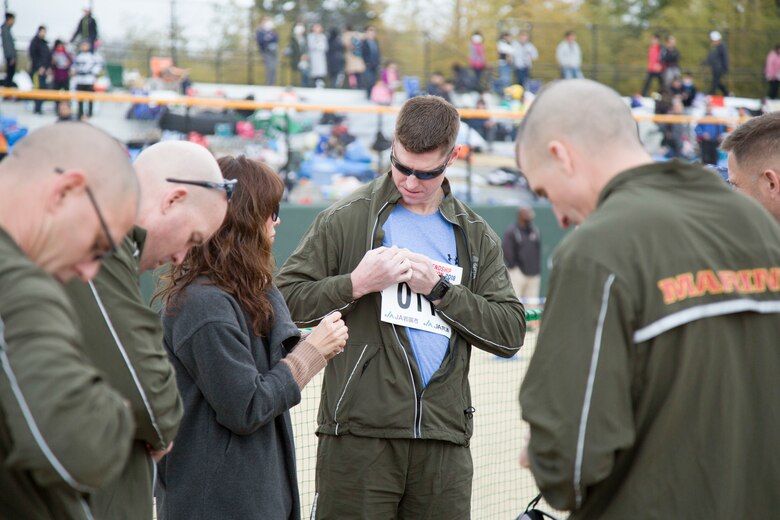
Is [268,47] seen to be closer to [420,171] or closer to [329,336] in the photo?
[420,171]

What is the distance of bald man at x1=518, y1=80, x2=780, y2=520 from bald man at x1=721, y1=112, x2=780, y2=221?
1.11m

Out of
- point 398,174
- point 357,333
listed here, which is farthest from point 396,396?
point 398,174

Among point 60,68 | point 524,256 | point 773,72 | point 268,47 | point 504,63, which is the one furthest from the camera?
point 773,72

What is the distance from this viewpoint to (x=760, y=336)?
84.5 inches

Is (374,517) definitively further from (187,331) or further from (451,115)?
(451,115)

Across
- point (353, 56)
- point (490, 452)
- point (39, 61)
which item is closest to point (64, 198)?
point (490, 452)

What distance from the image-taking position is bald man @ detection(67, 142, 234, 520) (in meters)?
2.23

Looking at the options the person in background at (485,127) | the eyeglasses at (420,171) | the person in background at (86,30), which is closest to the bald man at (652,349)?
the eyeglasses at (420,171)

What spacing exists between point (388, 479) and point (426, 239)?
1029mm

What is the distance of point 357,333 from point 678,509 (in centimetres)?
175

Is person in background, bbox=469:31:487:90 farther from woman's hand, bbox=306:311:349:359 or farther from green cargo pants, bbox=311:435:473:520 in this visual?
woman's hand, bbox=306:311:349:359

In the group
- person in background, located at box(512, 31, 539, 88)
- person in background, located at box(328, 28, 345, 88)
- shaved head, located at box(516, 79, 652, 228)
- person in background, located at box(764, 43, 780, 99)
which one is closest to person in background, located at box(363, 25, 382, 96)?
person in background, located at box(328, 28, 345, 88)

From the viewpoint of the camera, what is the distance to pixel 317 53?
78.1 feet

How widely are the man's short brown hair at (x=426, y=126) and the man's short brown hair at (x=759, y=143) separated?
114cm
